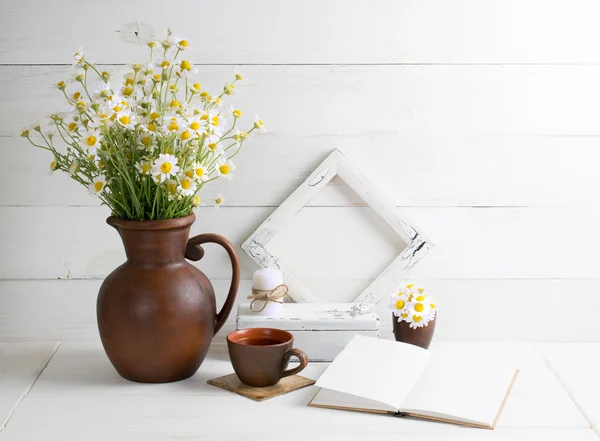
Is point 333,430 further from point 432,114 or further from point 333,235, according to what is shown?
point 432,114

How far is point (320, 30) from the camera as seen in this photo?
1.41 m

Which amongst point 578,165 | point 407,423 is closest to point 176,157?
point 407,423

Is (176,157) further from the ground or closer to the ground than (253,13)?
closer to the ground

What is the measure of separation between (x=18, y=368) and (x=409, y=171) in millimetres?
783

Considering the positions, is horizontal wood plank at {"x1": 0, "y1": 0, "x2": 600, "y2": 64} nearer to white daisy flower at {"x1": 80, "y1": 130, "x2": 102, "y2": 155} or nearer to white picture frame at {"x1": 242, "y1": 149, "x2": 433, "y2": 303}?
white picture frame at {"x1": 242, "y1": 149, "x2": 433, "y2": 303}

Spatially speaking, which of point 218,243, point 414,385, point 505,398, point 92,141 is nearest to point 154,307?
point 218,243

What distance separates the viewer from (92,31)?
55.1 inches

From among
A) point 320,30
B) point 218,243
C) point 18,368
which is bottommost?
point 18,368

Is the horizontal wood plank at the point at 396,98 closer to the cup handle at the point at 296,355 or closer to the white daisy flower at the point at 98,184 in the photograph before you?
the white daisy flower at the point at 98,184

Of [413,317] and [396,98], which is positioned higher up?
[396,98]

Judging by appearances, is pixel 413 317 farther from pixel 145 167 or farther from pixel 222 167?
pixel 145 167

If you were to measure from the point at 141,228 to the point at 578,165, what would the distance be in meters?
0.84

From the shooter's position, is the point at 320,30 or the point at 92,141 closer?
the point at 92,141

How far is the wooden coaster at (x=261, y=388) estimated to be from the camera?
1.14 m
